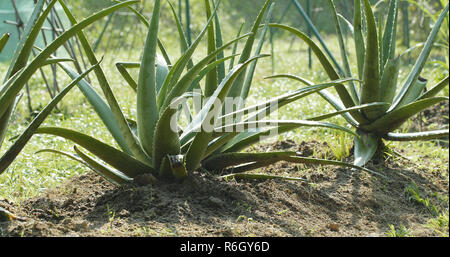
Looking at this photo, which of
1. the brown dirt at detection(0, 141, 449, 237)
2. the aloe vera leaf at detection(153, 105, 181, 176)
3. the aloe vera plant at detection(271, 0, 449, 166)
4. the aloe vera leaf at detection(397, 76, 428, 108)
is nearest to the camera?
the brown dirt at detection(0, 141, 449, 237)

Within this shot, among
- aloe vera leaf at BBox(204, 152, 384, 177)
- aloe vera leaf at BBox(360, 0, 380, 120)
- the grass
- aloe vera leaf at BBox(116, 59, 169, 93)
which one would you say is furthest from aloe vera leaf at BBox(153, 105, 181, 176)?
aloe vera leaf at BBox(360, 0, 380, 120)

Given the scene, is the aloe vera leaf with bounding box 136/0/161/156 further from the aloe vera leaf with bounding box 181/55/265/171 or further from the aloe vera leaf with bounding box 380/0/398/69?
the aloe vera leaf with bounding box 380/0/398/69

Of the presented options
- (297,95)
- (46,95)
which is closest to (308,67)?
(46,95)

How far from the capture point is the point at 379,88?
104 inches

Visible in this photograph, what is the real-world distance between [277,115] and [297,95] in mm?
1886

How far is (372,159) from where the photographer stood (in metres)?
2.71

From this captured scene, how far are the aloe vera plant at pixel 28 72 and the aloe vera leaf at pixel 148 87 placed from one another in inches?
9.3

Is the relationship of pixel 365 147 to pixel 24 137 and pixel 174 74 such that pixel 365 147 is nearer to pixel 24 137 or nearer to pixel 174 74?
pixel 174 74

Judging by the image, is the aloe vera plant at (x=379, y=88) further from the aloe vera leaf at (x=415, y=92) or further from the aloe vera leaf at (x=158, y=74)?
the aloe vera leaf at (x=158, y=74)

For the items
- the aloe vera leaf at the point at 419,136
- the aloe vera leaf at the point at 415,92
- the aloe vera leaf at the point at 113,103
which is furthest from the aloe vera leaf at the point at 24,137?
the aloe vera leaf at the point at 415,92

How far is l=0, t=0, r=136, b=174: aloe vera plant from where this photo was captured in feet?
5.38

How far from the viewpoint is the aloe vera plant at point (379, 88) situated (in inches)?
99.9

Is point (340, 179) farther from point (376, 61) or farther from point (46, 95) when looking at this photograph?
point (46, 95)

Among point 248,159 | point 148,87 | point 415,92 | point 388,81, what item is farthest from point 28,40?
point 415,92
